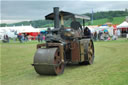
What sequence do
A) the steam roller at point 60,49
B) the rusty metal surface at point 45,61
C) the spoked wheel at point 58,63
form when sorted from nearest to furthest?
the rusty metal surface at point 45,61 → the steam roller at point 60,49 → the spoked wheel at point 58,63

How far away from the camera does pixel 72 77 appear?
650 cm

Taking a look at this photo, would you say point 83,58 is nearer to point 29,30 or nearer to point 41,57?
point 41,57

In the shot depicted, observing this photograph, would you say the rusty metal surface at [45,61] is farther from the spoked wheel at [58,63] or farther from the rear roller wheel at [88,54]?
the rear roller wheel at [88,54]

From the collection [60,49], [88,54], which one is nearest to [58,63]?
[60,49]

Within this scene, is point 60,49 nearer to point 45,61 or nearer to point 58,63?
point 58,63

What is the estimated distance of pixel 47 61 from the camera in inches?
257

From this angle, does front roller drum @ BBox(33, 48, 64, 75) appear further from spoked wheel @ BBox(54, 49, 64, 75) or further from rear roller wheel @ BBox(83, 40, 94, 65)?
rear roller wheel @ BBox(83, 40, 94, 65)

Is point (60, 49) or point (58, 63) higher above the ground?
point (60, 49)

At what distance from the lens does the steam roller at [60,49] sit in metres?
6.62

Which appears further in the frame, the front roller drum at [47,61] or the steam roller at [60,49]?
the steam roller at [60,49]

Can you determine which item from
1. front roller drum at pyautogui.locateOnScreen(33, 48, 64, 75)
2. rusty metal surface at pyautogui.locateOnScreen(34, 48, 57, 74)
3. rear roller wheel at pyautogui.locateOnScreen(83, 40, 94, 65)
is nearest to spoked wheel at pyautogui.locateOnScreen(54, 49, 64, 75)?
front roller drum at pyautogui.locateOnScreen(33, 48, 64, 75)

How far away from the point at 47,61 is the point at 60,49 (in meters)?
0.70

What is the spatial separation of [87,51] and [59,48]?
6.10ft

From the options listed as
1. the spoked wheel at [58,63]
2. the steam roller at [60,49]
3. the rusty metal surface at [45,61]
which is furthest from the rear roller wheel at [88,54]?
the rusty metal surface at [45,61]
